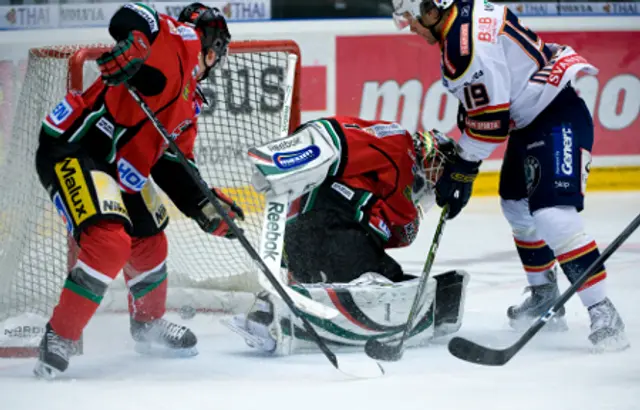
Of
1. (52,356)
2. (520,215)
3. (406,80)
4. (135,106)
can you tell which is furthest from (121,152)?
(406,80)

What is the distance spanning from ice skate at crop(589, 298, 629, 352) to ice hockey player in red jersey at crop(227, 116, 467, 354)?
40cm

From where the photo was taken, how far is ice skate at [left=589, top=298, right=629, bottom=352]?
3.08 meters

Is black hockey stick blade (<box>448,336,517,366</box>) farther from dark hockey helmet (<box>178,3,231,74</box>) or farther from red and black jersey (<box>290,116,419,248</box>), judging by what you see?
dark hockey helmet (<box>178,3,231,74</box>)

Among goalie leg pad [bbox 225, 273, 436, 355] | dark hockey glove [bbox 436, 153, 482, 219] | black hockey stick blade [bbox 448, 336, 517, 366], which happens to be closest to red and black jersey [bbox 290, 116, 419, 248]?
dark hockey glove [bbox 436, 153, 482, 219]

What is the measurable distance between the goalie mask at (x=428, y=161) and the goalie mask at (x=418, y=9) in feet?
1.17

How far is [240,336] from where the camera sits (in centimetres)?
328

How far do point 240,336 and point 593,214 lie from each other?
108 inches

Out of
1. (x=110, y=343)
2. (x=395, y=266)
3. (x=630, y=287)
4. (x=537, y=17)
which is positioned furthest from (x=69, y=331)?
(x=537, y=17)

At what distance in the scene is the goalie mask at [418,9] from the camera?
3.06m

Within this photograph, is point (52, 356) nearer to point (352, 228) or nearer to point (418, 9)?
point (352, 228)

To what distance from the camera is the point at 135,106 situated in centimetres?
286

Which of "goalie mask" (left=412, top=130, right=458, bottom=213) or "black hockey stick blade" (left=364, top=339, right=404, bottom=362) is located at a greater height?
"goalie mask" (left=412, top=130, right=458, bottom=213)

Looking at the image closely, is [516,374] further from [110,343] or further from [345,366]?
[110,343]

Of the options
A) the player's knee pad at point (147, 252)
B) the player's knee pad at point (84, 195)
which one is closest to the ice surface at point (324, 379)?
the player's knee pad at point (147, 252)
